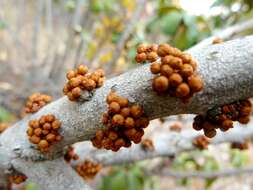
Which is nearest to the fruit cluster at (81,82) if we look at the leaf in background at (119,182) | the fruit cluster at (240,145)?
the fruit cluster at (240,145)

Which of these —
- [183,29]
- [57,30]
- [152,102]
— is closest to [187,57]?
[152,102]

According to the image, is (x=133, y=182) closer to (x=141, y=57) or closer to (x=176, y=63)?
(x=141, y=57)

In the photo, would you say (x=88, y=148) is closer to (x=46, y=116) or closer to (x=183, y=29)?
(x=46, y=116)

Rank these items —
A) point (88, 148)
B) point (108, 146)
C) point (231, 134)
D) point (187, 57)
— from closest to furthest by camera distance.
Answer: point (187, 57) < point (108, 146) < point (88, 148) < point (231, 134)

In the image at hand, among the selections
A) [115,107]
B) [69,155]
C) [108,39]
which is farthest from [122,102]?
[108,39]

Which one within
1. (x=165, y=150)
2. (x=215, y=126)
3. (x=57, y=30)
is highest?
(x=57, y=30)

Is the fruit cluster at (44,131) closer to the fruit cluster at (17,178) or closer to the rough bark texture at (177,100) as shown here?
the rough bark texture at (177,100)
